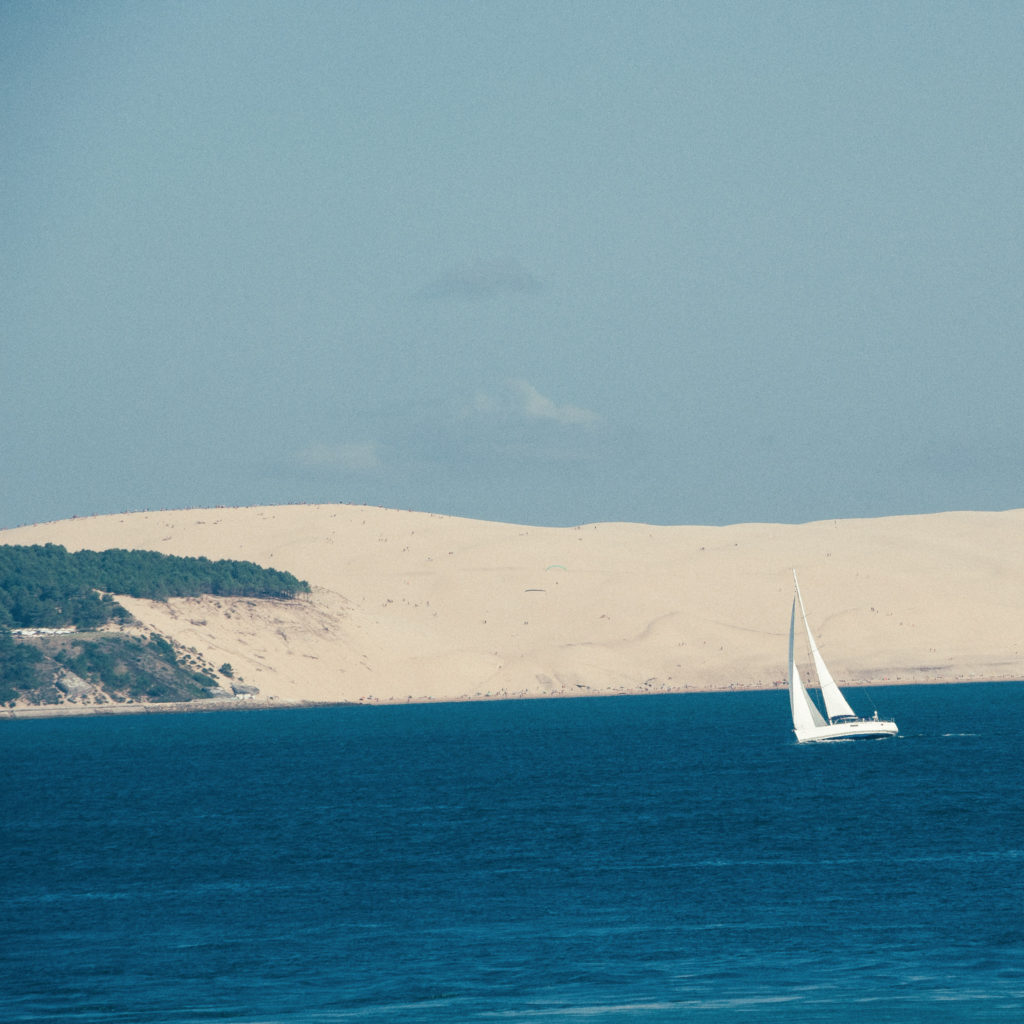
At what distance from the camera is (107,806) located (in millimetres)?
66312

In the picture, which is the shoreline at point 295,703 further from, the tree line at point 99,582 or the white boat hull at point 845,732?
the white boat hull at point 845,732

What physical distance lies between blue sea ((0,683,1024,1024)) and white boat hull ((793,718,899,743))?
0.84 metres

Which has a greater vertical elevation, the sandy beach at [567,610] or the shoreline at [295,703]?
the sandy beach at [567,610]

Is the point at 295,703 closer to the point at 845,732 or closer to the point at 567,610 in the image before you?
the point at 567,610

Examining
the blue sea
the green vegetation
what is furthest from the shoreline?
the blue sea

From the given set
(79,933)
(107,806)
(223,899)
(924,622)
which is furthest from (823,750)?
(924,622)

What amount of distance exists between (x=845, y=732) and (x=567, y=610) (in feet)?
257

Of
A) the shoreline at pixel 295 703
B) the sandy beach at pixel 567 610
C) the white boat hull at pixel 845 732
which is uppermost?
the sandy beach at pixel 567 610

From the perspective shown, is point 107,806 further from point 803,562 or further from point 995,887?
point 803,562

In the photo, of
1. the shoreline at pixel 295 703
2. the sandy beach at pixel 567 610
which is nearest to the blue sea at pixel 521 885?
the shoreline at pixel 295 703

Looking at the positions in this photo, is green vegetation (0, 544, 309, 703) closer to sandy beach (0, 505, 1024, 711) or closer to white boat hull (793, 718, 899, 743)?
sandy beach (0, 505, 1024, 711)

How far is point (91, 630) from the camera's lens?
424 ft

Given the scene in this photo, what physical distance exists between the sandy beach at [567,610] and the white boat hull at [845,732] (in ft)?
185

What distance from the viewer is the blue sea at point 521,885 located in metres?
32.1
